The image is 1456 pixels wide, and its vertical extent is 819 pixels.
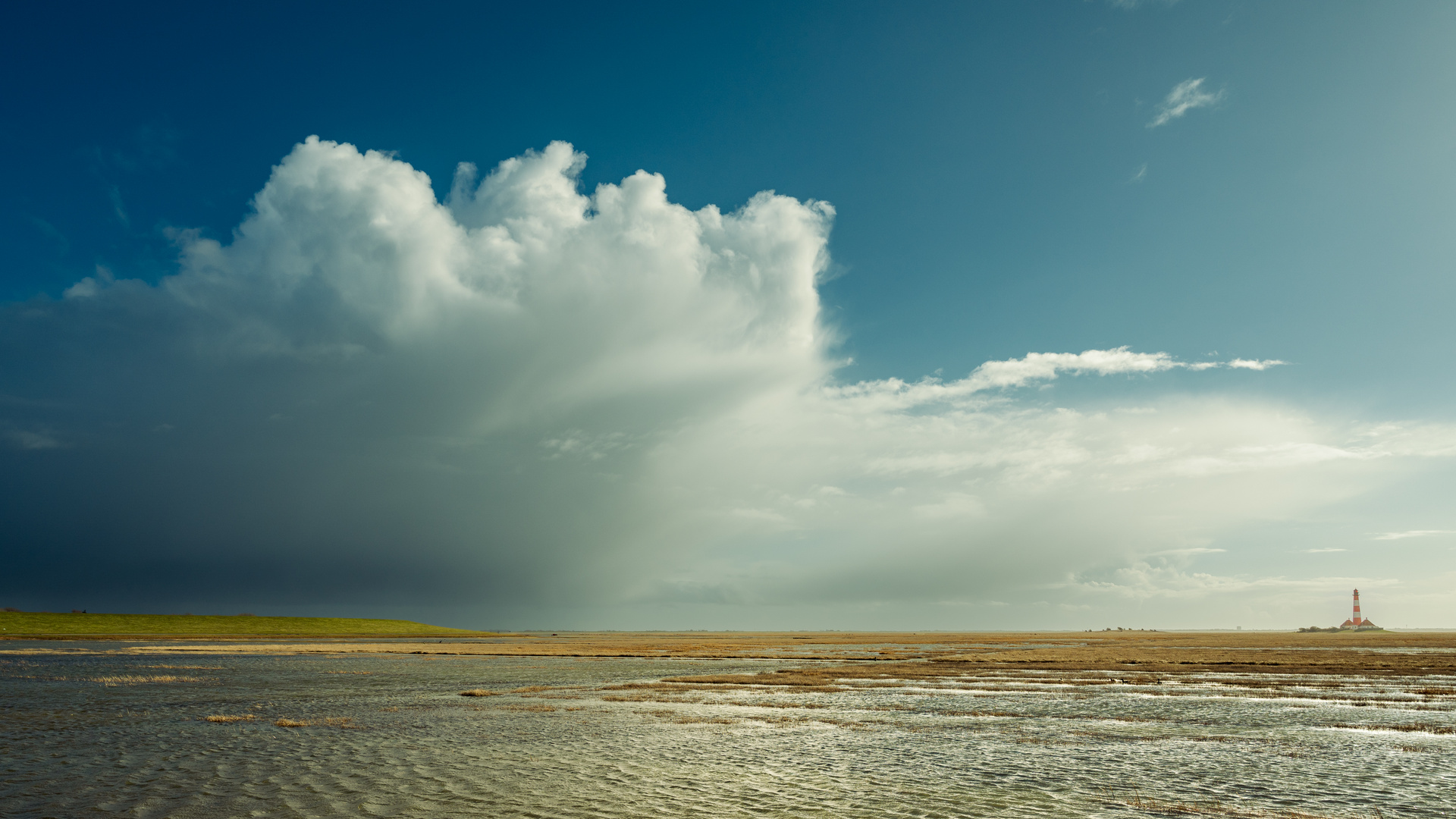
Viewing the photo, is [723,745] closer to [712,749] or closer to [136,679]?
[712,749]

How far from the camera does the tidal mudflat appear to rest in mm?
17047

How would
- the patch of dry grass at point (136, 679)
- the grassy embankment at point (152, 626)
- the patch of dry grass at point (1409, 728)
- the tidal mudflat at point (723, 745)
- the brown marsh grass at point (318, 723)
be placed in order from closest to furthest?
1. the tidal mudflat at point (723, 745)
2. the patch of dry grass at point (1409, 728)
3. the brown marsh grass at point (318, 723)
4. the patch of dry grass at point (136, 679)
5. the grassy embankment at point (152, 626)

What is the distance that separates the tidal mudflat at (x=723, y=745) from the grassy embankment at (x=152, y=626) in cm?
11137

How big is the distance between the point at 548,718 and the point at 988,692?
23672 millimetres

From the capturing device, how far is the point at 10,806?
16.0 meters

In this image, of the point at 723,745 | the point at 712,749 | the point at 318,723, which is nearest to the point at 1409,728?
the point at 723,745

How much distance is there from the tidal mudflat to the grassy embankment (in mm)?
111371

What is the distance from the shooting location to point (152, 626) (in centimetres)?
16262

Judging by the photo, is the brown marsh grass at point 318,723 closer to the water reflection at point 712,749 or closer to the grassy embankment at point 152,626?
the water reflection at point 712,749

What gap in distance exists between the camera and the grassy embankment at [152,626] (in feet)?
458

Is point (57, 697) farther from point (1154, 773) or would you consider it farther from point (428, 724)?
point (1154, 773)

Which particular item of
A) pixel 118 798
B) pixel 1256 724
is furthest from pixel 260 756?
pixel 1256 724

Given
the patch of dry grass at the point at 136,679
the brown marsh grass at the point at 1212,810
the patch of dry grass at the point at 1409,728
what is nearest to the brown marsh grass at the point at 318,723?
the patch of dry grass at the point at 136,679

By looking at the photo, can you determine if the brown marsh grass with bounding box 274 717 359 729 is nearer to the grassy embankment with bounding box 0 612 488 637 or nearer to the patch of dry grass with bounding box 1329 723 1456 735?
the patch of dry grass with bounding box 1329 723 1456 735
